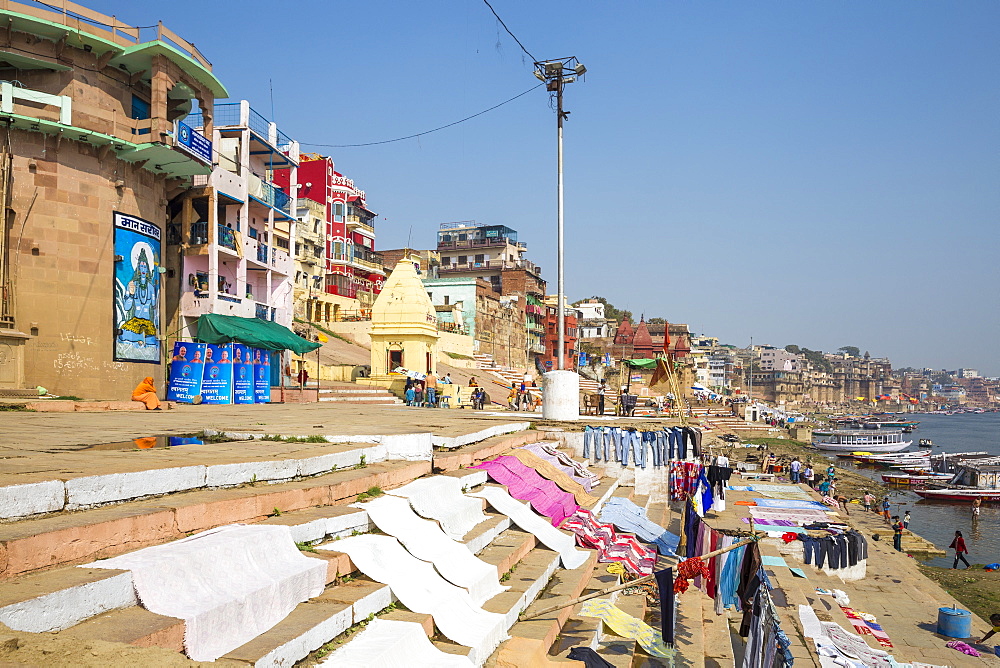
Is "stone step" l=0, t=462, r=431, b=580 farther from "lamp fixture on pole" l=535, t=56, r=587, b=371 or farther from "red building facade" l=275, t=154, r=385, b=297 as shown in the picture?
"red building facade" l=275, t=154, r=385, b=297

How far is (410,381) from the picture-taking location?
23.4 meters

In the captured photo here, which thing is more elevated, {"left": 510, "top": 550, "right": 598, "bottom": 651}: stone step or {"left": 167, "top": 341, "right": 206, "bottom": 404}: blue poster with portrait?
{"left": 167, "top": 341, "right": 206, "bottom": 404}: blue poster with portrait

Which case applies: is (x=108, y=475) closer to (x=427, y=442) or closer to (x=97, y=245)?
(x=427, y=442)

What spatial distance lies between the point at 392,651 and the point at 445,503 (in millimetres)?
2742

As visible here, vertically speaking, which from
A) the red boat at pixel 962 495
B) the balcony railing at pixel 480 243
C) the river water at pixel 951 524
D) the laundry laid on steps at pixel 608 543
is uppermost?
the balcony railing at pixel 480 243

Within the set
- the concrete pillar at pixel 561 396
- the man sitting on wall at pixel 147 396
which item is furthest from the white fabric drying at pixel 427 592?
the man sitting on wall at pixel 147 396

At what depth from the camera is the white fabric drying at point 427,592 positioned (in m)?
4.61

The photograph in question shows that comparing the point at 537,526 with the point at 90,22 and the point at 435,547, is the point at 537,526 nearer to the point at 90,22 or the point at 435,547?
the point at 435,547

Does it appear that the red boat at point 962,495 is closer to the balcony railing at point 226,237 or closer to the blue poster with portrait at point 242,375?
the blue poster with portrait at point 242,375

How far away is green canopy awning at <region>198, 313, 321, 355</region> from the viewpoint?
19328mm

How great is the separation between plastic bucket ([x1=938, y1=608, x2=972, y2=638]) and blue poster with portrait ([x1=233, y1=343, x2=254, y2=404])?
1645cm

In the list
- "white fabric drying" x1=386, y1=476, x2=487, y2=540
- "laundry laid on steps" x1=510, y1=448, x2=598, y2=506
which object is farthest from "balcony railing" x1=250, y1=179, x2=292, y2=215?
"white fabric drying" x1=386, y1=476, x2=487, y2=540

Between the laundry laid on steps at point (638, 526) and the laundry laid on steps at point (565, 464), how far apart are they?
0.52m

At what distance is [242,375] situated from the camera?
18.9 meters
